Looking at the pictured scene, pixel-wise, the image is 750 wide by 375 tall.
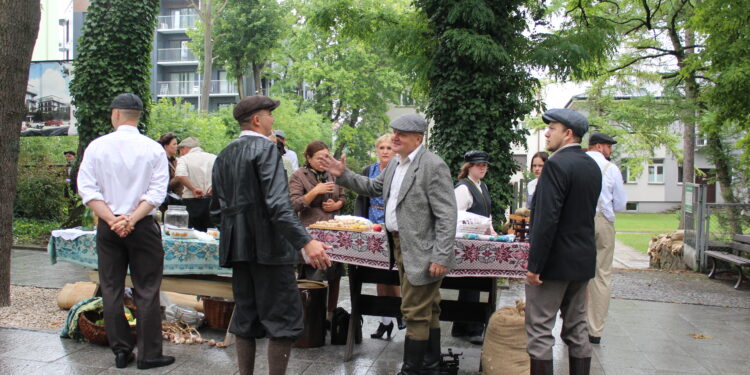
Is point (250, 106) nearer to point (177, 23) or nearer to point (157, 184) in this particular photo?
point (157, 184)

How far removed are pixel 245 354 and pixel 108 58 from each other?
31.0ft

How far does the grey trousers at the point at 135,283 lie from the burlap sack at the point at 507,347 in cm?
261

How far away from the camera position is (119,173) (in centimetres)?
494

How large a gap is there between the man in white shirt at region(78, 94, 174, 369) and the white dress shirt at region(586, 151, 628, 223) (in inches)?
163

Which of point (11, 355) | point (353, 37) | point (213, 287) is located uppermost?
point (353, 37)

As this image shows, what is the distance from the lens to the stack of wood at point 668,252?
13688 mm

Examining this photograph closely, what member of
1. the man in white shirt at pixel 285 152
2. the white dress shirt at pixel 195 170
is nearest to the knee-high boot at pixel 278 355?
the white dress shirt at pixel 195 170

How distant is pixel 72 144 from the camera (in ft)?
65.9

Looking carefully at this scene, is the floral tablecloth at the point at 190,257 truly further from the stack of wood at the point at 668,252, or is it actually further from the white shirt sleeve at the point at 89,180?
the stack of wood at the point at 668,252

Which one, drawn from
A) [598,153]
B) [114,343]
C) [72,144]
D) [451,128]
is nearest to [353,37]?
[451,128]

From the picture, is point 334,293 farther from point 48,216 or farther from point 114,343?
point 48,216

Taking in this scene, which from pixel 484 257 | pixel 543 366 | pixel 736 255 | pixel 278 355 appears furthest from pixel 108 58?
pixel 736 255

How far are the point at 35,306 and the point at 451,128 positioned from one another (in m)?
6.71

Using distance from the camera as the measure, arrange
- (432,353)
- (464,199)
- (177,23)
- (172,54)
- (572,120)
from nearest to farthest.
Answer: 1. (572,120)
2. (432,353)
3. (464,199)
4. (177,23)
5. (172,54)
